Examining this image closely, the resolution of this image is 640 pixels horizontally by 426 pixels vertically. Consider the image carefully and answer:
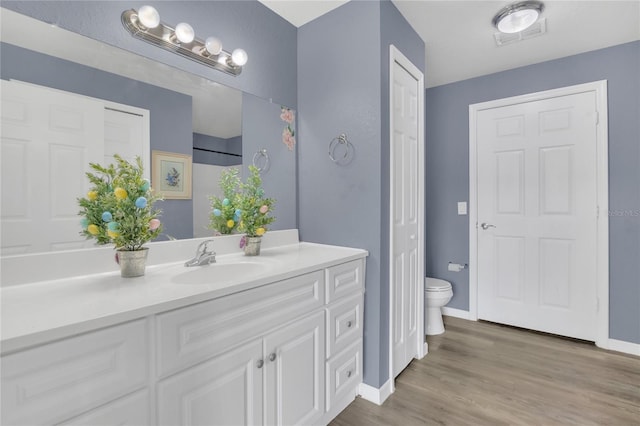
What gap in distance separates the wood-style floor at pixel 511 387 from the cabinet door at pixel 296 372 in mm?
333

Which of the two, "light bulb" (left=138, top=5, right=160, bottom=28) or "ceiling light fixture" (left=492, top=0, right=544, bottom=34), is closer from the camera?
"light bulb" (left=138, top=5, right=160, bottom=28)

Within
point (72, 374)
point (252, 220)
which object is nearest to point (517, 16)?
point (252, 220)

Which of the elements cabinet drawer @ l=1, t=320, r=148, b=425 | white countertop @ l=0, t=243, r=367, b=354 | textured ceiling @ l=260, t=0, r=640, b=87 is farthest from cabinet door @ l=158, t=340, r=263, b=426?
textured ceiling @ l=260, t=0, r=640, b=87

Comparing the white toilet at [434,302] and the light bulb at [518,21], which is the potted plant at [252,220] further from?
the light bulb at [518,21]

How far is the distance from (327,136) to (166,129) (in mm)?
A: 937

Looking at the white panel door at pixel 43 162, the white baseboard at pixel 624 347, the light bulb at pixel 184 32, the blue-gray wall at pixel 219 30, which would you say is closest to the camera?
the white panel door at pixel 43 162

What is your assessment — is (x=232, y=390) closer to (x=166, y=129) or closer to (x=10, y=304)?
Answer: (x=10, y=304)

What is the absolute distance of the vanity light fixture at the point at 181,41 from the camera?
132 centimetres

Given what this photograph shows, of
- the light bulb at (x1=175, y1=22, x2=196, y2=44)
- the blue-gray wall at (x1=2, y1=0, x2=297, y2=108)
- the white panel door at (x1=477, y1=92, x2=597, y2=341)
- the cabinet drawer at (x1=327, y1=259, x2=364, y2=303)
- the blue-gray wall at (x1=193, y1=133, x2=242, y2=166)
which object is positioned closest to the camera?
the blue-gray wall at (x1=2, y1=0, x2=297, y2=108)

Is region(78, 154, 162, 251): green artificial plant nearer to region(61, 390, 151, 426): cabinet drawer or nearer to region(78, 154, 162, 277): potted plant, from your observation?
region(78, 154, 162, 277): potted plant

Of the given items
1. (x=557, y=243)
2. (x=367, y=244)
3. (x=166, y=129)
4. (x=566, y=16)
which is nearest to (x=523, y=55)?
(x=566, y=16)

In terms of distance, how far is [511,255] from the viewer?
284 centimetres

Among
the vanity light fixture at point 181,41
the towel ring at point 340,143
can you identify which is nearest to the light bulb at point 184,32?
the vanity light fixture at point 181,41

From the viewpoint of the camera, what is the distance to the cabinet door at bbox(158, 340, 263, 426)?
2.96ft
